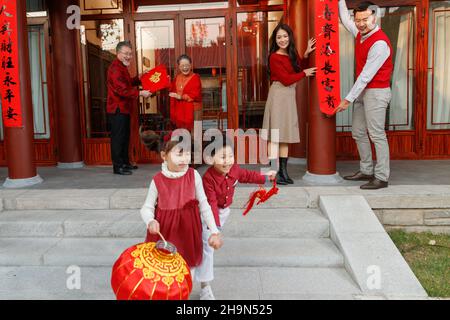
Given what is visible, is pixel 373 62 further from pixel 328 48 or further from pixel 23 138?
pixel 23 138

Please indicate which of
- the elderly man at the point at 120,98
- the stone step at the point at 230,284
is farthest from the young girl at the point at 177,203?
the elderly man at the point at 120,98

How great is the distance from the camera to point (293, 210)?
3.79 meters

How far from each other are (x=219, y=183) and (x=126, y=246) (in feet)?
4.35

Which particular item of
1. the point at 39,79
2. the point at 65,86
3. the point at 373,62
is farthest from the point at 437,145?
the point at 39,79

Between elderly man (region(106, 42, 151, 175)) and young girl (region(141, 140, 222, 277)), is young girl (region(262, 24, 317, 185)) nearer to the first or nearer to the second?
elderly man (region(106, 42, 151, 175))

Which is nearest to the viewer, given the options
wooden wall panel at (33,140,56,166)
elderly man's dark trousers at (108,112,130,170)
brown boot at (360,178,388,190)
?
brown boot at (360,178,388,190)

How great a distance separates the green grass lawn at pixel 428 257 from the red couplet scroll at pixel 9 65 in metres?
4.10

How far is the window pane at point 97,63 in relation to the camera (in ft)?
19.4

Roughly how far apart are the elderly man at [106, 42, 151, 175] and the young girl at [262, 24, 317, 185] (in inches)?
62.6

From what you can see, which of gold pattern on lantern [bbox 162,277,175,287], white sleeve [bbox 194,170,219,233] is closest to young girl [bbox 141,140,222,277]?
white sleeve [bbox 194,170,219,233]

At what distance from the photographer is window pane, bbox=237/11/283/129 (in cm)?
578

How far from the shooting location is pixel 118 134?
509 centimetres

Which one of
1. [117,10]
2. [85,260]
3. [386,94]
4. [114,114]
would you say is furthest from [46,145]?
[386,94]

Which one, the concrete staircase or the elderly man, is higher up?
the elderly man
